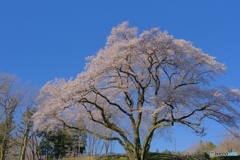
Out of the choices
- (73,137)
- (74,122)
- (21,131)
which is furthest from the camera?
(73,137)

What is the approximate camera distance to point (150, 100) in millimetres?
18984

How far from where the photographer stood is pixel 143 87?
1891 centimetres

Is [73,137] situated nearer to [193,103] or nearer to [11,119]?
[11,119]

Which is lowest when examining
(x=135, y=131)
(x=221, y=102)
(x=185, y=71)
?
(x=135, y=131)

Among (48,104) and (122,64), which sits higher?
(122,64)

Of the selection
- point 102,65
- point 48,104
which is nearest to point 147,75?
point 102,65

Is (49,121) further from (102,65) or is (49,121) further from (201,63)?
(201,63)

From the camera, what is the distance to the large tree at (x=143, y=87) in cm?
1753

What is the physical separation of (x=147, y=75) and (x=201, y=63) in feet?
11.0

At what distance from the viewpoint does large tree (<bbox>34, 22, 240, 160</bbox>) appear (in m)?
17.5

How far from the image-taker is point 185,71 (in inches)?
736

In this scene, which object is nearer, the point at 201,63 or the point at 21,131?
the point at 201,63

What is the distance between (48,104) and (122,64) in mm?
4961

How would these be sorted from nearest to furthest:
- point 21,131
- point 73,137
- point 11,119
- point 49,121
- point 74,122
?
point 49,121
point 74,122
point 11,119
point 21,131
point 73,137
